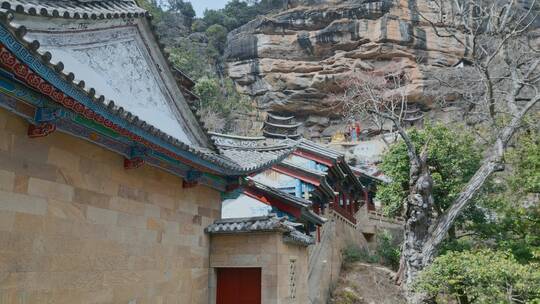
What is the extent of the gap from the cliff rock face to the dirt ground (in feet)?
103

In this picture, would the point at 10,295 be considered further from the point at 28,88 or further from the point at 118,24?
the point at 118,24

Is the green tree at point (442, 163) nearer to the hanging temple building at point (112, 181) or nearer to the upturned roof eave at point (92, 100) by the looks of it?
the hanging temple building at point (112, 181)

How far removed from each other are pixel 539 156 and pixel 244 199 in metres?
11.4

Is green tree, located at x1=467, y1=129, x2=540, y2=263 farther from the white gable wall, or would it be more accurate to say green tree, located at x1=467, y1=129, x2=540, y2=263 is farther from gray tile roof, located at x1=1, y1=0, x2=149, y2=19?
gray tile roof, located at x1=1, y1=0, x2=149, y2=19

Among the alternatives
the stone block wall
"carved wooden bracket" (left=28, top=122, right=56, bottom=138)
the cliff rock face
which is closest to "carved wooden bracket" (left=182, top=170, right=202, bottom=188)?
the stone block wall

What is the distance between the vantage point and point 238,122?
49.5 metres

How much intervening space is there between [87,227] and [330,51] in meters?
47.9

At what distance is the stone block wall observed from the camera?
8.89m

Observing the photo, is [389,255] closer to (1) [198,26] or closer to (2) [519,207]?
(2) [519,207]

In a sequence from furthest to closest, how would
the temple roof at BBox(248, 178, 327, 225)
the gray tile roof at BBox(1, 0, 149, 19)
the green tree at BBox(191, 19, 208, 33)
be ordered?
the green tree at BBox(191, 19, 208, 33), the temple roof at BBox(248, 178, 327, 225), the gray tile roof at BBox(1, 0, 149, 19)

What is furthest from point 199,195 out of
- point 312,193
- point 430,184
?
point 430,184

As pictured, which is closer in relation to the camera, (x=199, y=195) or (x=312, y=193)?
(x=199, y=195)

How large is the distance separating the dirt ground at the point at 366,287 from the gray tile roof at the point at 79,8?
1386 cm

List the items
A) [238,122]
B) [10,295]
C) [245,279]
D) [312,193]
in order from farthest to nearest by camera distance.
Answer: [238,122] → [312,193] → [245,279] → [10,295]
